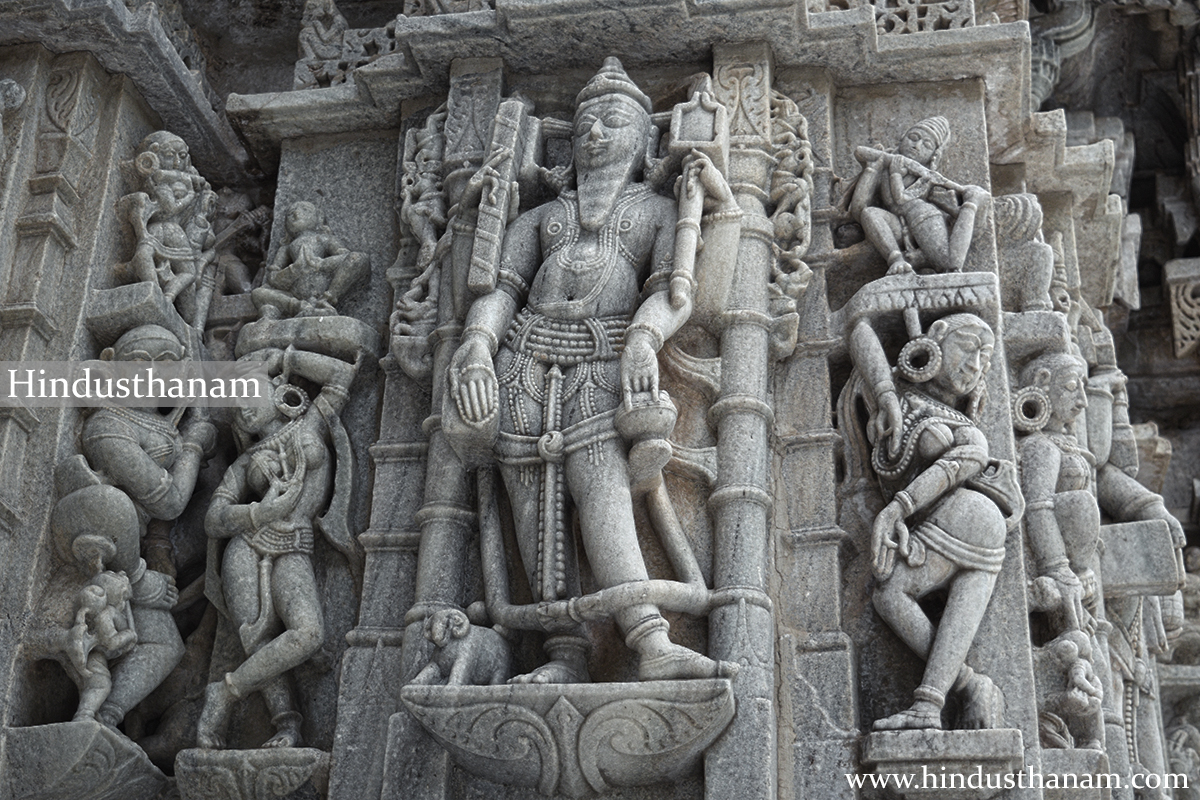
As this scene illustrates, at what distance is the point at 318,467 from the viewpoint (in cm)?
681

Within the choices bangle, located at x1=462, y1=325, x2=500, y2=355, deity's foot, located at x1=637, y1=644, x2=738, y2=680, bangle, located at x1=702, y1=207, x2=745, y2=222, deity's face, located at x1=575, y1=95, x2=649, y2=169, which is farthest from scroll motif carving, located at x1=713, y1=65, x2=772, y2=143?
deity's foot, located at x1=637, y1=644, x2=738, y2=680

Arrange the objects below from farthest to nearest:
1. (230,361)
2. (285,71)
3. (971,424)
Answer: (285,71) < (230,361) < (971,424)

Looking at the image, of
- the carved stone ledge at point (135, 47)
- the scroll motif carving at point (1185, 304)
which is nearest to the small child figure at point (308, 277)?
the carved stone ledge at point (135, 47)

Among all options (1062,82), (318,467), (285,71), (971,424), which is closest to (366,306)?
(318,467)

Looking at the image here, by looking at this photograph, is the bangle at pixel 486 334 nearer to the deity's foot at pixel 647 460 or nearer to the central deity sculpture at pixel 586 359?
the central deity sculpture at pixel 586 359

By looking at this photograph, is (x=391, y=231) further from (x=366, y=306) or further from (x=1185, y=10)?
(x=1185, y=10)

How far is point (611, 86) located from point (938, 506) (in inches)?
103

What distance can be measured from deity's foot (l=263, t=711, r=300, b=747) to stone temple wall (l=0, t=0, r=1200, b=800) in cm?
2

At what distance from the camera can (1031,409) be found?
6.98 m

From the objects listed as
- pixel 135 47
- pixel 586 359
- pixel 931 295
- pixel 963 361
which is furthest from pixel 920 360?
pixel 135 47

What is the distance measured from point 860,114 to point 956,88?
52cm

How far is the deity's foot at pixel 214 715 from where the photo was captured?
20.3ft

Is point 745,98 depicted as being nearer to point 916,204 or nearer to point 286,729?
point 916,204

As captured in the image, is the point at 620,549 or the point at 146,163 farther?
the point at 146,163
